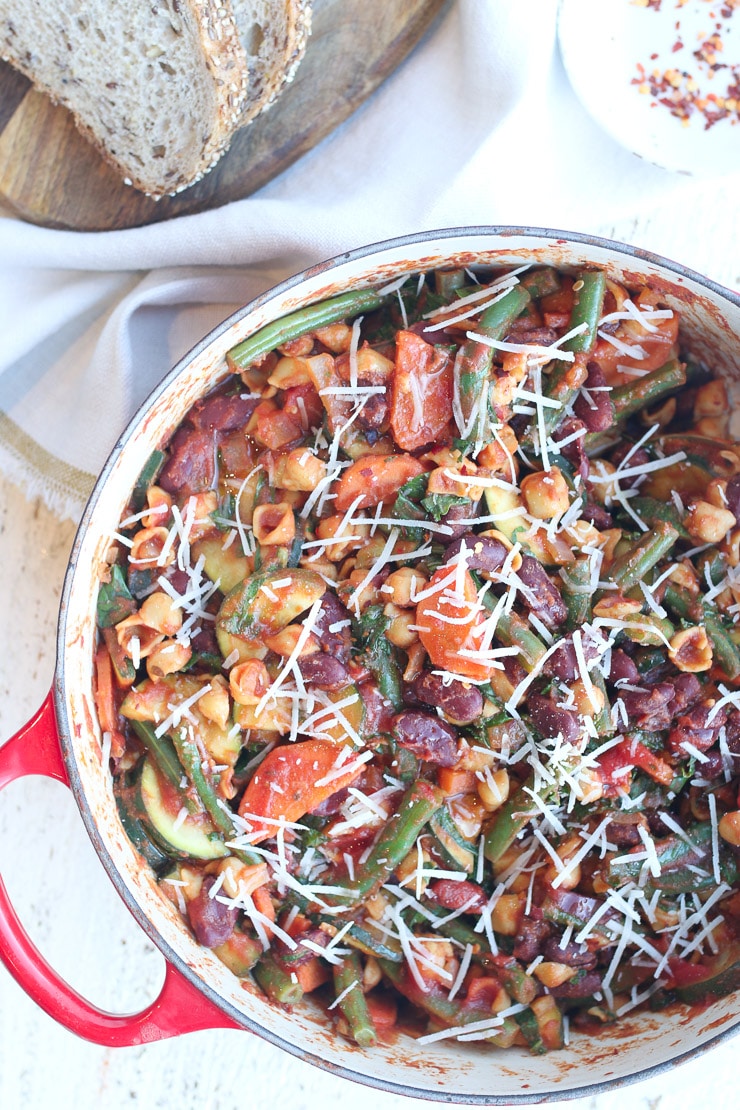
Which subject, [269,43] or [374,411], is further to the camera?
[269,43]

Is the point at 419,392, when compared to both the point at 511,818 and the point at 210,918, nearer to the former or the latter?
the point at 511,818

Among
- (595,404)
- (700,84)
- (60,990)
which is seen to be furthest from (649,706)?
(700,84)

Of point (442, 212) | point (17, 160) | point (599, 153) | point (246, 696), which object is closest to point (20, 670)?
point (246, 696)

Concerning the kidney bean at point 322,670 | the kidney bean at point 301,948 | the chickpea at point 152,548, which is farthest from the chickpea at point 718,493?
the kidney bean at point 301,948

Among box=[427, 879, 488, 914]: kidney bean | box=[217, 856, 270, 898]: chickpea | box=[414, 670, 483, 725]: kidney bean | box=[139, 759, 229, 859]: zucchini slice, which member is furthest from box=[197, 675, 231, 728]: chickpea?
box=[427, 879, 488, 914]: kidney bean

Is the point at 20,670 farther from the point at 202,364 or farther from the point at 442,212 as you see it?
the point at 442,212

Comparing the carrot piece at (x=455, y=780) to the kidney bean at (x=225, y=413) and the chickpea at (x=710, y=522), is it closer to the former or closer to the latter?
the chickpea at (x=710, y=522)

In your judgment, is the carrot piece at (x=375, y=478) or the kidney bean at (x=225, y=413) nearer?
the carrot piece at (x=375, y=478)
